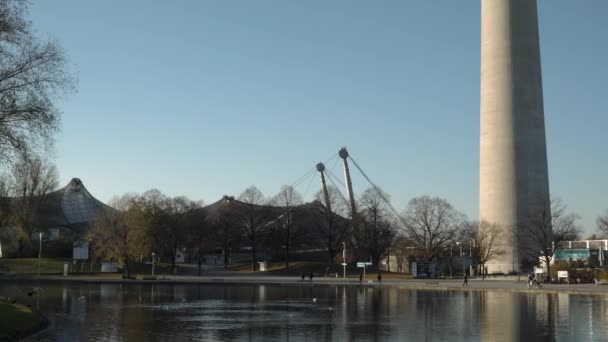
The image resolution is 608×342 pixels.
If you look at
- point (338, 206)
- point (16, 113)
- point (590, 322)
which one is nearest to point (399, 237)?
point (338, 206)

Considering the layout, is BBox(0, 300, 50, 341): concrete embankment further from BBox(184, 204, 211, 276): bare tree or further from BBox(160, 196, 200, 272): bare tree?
BBox(184, 204, 211, 276): bare tree

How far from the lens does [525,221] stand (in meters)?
83.4

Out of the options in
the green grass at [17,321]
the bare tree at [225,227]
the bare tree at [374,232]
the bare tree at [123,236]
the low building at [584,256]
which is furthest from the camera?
the bare tree at [225,227]

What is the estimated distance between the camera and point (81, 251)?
260 ft

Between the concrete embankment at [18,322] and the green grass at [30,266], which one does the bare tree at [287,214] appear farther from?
the concrete embankment at [18,322]

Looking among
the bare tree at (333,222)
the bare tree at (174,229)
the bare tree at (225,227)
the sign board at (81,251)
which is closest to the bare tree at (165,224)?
the bare tree at (174,229)

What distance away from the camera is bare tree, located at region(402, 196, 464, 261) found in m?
82.8

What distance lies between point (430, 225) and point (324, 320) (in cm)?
6092

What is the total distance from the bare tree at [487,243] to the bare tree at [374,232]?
1434cm

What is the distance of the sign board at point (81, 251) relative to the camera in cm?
7894

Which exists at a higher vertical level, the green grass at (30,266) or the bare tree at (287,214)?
the bare tree at (287,214)

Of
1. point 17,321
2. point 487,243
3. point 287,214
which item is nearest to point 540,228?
point 487,243

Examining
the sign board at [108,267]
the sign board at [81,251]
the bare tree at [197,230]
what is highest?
the bare tree at [197,230]

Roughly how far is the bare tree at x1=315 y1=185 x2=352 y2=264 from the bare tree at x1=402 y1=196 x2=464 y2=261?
36.2 ft
